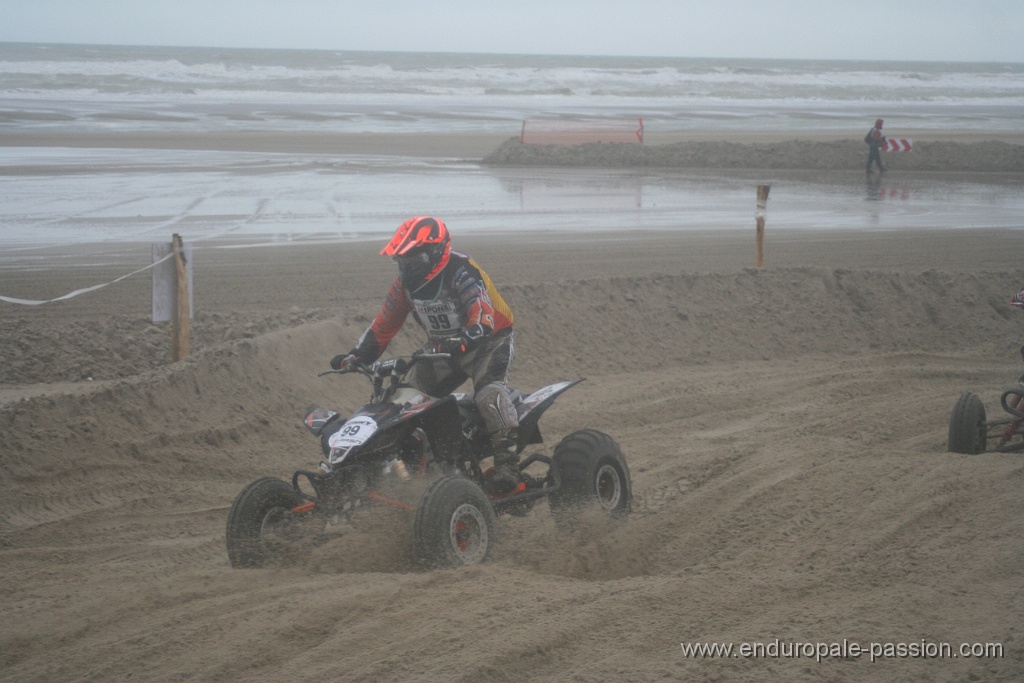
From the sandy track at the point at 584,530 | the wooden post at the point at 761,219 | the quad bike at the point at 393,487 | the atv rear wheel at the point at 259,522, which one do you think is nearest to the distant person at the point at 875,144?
the wooden post at the point at 761,219

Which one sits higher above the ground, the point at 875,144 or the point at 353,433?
the point at 875,144

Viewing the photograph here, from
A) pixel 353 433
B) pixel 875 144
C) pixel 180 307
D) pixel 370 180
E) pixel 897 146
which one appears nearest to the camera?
Result: pixel 353 433

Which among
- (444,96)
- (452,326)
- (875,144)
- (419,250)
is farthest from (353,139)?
(444,96)

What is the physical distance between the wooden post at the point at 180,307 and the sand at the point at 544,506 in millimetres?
454

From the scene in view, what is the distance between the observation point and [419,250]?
571 centimetres

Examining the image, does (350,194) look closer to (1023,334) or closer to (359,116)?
(1023,334)

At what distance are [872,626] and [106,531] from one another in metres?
4.74

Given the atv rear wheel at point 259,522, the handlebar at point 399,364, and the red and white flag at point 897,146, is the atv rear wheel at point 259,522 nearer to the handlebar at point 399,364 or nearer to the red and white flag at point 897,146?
the handlebar at point 399,364

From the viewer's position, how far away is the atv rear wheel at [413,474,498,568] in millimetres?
5031

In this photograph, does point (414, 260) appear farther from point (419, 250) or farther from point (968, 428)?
point (968, 428)

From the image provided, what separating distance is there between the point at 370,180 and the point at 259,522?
20.1 meters

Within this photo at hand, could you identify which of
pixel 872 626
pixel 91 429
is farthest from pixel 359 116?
pixel 872 626

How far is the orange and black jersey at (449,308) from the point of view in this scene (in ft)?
19.1

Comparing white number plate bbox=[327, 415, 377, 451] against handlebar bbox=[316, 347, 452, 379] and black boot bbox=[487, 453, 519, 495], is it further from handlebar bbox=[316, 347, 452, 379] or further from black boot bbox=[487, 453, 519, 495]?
black boot bbox=[487, 453, 519, 495]
